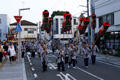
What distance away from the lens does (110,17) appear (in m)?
26.8

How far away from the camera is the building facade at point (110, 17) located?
24.8 metres

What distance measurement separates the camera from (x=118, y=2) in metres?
24.1

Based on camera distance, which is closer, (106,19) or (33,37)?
(106,19)

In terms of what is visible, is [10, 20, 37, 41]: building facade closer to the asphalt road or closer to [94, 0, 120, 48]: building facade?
[94, 0, 120, 48]: building facade

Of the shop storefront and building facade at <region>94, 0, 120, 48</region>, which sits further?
the shop storefront

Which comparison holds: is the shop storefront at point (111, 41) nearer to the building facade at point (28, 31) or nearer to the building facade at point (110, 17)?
the building facade at point (110, 17)

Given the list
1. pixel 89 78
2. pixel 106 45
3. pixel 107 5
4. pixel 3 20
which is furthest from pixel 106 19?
pixel 3 20

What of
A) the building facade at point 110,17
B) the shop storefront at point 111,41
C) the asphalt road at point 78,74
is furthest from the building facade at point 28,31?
the asphalt road at point 78,74

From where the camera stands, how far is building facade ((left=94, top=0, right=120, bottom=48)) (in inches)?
976

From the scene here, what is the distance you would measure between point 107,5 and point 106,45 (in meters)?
5.98

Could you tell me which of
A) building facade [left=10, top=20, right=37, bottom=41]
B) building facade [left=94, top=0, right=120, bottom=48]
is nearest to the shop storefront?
building facade [left=94, top=0, right=120, bottom=48]

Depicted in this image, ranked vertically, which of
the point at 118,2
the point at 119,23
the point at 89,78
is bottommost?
the point at 89,78

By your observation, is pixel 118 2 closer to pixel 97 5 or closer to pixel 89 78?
pixel 97 5

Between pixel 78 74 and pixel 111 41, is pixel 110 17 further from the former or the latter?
pixel 78 74
